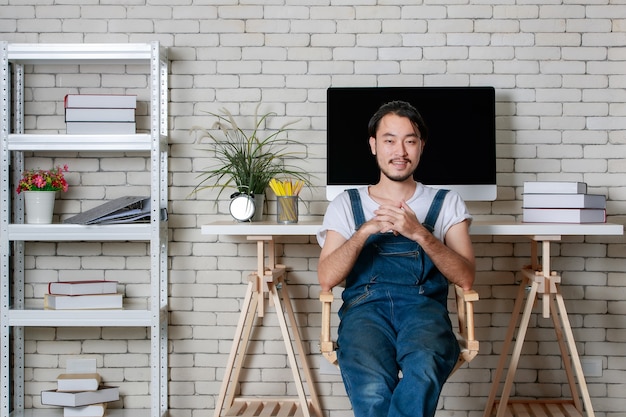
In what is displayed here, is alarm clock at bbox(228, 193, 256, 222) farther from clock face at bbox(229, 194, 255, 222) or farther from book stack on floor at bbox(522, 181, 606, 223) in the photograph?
book stack on floor at bbox(522, 181, 606, 223)

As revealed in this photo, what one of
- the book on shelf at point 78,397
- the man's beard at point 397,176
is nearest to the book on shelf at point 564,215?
the man's beard at point 397,176

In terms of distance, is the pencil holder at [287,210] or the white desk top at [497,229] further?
the pencil holder at [287,210]

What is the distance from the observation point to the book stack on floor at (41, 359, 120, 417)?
336cm

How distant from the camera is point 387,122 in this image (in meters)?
2.70

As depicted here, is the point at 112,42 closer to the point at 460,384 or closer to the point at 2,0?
the point at 2,0

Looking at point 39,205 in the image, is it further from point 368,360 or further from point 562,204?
point 562,204

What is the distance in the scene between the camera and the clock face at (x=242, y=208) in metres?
3.25

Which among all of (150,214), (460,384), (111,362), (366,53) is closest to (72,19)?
(150,214)

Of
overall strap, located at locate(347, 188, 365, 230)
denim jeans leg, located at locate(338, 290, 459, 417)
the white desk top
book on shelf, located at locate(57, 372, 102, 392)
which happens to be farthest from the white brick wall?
denim jeans leg, located at locate(338, 290, 459, 417)

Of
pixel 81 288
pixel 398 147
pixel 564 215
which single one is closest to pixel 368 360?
pixel 398 147

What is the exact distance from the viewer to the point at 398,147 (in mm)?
2660

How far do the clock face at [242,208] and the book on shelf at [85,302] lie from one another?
2.05 feet

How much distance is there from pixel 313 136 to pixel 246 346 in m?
1.01

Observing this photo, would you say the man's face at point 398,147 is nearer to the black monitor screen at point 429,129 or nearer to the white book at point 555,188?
the black monitor screen at point 429,129
